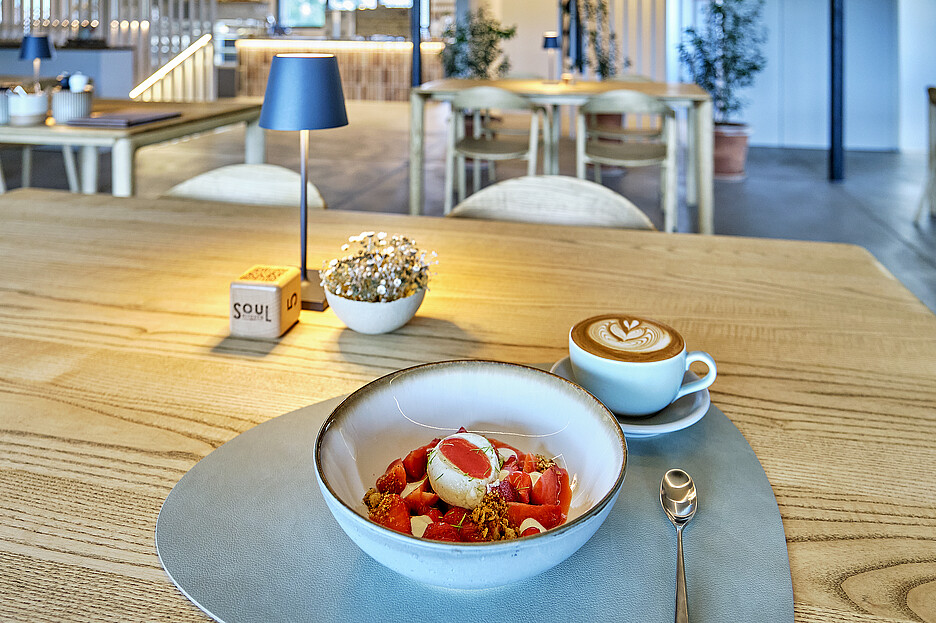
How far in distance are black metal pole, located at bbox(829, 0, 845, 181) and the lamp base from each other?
233 inches

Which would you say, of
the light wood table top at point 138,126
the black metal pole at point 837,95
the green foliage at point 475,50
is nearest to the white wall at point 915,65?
the black metal pole at point 837,95

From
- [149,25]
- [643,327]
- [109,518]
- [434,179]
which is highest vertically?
[149,25]

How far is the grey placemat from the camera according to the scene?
45cm

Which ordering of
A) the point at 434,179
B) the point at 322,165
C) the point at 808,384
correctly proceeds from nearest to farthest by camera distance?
the point at 808,384
the point at 434,179
the point at 322,165

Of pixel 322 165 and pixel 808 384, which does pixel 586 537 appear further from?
pixel 322 165

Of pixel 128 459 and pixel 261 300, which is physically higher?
pixel 261 300

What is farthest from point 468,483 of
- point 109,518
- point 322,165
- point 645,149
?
point 322,165

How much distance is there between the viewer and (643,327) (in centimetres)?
69

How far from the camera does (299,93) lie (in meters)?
0.90

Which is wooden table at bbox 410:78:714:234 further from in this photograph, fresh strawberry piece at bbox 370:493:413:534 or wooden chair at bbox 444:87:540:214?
fresh strawberry piece at bbox 370:493:413:534

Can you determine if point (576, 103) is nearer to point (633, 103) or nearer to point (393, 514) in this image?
point (633, 103)

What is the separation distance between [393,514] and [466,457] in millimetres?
65

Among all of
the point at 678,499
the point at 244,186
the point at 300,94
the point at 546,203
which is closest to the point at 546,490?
the point at 678,499

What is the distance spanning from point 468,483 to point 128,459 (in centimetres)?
31
